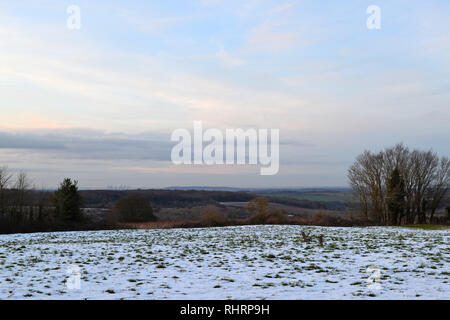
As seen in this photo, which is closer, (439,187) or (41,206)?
(41,206)

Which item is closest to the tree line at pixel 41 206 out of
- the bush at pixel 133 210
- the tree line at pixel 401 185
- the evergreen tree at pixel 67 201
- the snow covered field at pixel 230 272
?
the evergreen tree at pixel 67 201

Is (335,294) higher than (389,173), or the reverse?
(389,173)

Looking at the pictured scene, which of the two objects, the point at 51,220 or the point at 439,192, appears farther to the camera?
the point at 439,192

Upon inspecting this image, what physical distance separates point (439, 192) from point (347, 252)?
47.5m

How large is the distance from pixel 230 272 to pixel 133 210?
43267 millimetres

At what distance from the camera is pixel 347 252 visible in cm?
1661

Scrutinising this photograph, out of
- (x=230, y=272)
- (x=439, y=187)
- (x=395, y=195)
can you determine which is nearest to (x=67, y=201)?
(x=230, y=272)

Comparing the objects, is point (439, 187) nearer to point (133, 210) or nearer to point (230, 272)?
point (133, 210)

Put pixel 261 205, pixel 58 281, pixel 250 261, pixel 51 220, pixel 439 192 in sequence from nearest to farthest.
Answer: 1. pixel 58 281
2. pixel 250 261
3. pixel 51 220
4. pixel 261 205
5. pixel 439 192

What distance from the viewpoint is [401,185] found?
182 feet

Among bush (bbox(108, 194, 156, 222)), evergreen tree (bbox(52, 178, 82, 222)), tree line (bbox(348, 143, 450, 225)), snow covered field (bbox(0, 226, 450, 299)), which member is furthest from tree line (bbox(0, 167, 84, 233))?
tree line (bbox(348, 143, 450, 225))

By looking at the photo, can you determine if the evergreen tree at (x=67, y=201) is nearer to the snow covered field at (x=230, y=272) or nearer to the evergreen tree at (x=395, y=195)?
the snow covered field at (x=230, y=272)

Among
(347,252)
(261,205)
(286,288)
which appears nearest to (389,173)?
(261,205)
